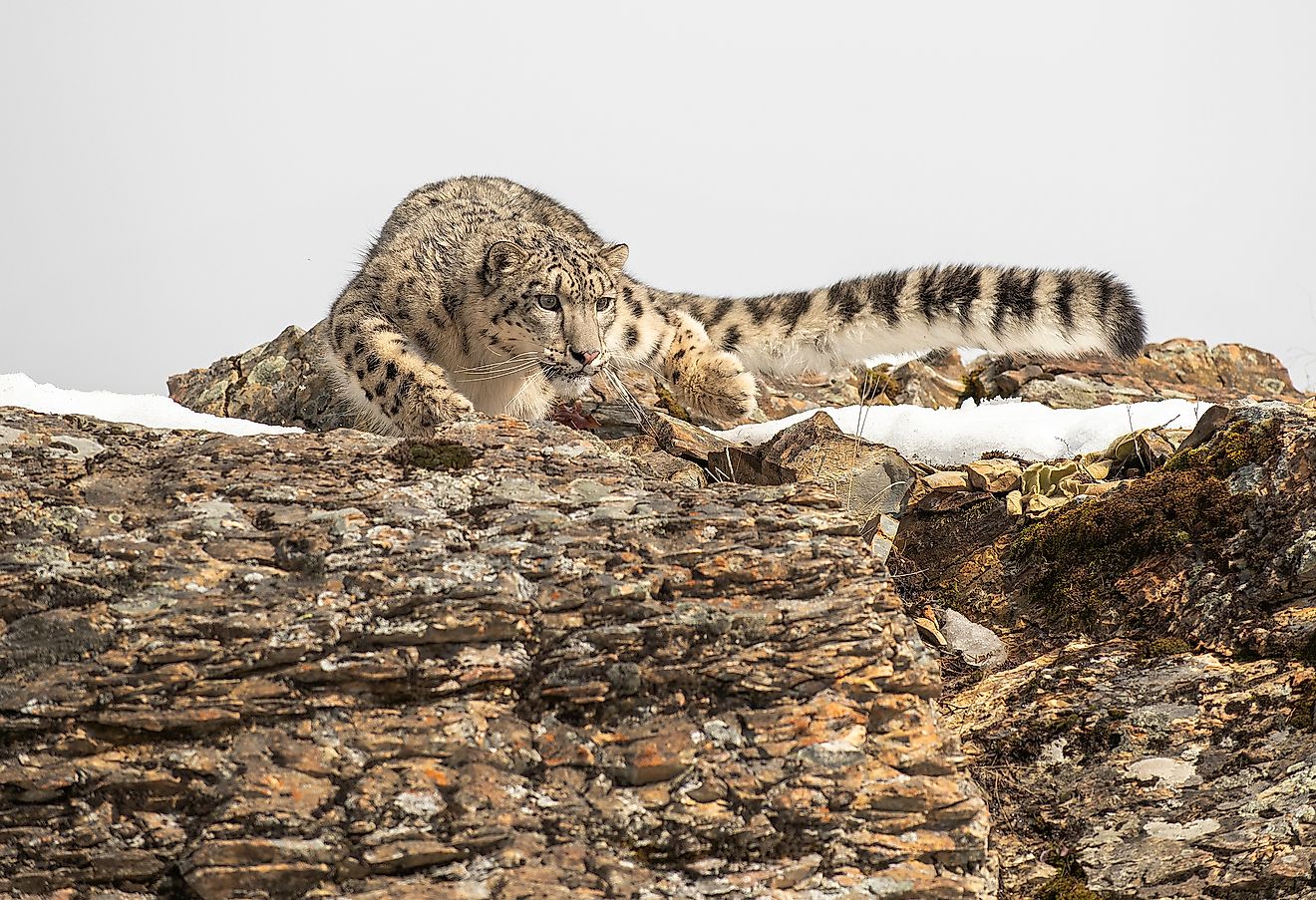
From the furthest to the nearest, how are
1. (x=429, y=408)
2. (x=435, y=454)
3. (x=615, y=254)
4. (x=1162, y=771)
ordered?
(x=615, y=254), (x=429, y=408), (x=435, y=454), (x=1162, y=771)

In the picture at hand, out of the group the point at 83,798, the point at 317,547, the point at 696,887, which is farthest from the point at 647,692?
the point at 83,798

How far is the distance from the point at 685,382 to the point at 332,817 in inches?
252

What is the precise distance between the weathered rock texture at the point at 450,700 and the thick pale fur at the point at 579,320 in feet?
8.92

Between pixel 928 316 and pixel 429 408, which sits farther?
pixel 928 316

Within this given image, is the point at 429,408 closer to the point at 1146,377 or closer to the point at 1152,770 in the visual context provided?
the point at 1152,770

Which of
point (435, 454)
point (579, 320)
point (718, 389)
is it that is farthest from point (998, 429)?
point (435, 454)

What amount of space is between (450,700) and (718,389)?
5.86 metres

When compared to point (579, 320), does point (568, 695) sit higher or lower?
lower

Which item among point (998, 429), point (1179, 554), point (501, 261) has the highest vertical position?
point (501, 261)

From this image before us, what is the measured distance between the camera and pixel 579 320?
25.9 feet

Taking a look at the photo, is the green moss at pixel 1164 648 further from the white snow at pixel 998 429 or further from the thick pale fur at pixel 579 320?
the thick pale fur at pixel 579 320

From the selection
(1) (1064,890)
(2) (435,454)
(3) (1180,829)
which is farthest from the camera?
(2) (435,454)

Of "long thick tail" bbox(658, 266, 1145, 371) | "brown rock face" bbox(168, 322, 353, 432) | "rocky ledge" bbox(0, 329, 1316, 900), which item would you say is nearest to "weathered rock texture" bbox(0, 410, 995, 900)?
"rocky ledge" bbox(0, 329, 1316, 900)

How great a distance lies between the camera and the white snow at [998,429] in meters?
7.89
